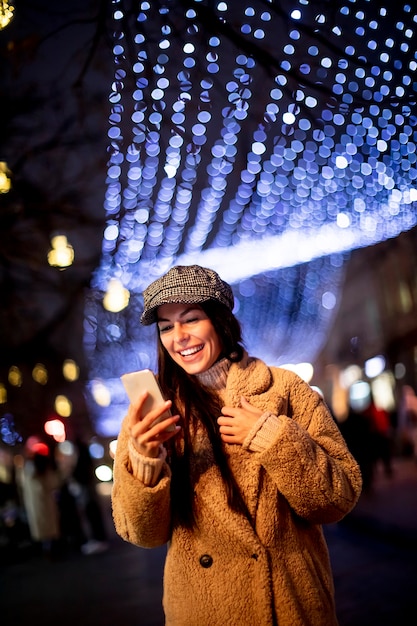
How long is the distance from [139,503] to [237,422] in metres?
0.42

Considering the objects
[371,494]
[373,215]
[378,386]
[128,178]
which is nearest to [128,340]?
[128,178]

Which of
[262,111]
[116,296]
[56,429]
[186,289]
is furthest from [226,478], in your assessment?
[56,429]

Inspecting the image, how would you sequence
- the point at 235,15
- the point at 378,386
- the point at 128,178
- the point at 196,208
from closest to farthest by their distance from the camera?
the point at 235,15
the point at 128,178
the point at 196,208
the point at 378,386

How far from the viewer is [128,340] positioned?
22.5ft

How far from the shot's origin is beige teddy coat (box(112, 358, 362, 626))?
1968mm

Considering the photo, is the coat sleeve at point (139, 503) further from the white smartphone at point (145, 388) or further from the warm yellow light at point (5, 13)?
the warm yellow light at point (5, 13)

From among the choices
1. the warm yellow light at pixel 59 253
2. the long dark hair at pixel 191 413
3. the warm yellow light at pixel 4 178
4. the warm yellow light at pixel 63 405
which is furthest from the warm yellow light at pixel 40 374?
the long dark hair at pixel 191 413

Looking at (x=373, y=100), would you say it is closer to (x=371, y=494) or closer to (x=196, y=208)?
(x=196, y=208)

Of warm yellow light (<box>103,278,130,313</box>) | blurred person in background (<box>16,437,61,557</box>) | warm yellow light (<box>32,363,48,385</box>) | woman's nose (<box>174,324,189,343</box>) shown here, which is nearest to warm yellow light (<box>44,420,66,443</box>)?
blurred person in background (<box>16,437,61,557</box>)

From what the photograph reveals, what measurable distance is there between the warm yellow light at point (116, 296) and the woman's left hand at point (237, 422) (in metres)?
3.44

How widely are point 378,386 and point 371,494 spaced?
798 centimetres

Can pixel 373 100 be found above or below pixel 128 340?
above

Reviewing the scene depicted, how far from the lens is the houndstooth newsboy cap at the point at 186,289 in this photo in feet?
7.02

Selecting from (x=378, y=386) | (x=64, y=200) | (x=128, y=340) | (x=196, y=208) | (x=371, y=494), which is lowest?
(x=371, y=494)
